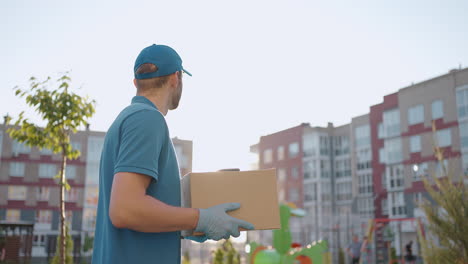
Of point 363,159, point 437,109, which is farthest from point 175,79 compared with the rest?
point 363,159

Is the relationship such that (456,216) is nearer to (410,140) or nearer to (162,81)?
(162,81)

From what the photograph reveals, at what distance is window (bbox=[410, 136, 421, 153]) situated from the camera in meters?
43.7

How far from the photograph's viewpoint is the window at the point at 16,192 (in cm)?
5409

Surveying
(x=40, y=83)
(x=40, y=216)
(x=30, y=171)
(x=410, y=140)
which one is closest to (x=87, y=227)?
(x=40, y=216)

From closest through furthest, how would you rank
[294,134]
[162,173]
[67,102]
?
[162,173] → [67,102] → [294,134]

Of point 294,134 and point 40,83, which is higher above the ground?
point 294,134

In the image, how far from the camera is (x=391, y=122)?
156ft

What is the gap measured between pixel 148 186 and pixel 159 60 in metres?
0.52

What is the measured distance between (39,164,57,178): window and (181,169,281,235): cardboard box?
57155 mm

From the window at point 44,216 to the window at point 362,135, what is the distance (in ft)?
113

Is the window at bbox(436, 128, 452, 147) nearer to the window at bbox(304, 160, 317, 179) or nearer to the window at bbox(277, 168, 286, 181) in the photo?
the window at bbox(304, 160, 317, 179)

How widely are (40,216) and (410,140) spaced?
38.7 m

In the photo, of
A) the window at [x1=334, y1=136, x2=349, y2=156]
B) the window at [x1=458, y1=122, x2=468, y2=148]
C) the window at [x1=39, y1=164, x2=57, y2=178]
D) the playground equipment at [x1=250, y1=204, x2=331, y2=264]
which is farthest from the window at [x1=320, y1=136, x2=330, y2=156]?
the playground equipment at [x1=250, y1=204, x2=331, y2=264]

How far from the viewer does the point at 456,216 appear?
27.3 feet
